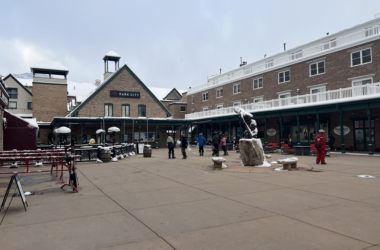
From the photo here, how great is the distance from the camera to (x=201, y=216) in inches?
213

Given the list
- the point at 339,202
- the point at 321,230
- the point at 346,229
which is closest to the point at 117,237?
the point at 321,230

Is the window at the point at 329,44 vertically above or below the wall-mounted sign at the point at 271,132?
above

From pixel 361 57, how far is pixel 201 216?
1008 inches

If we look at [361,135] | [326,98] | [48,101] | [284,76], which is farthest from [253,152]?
[48,101]

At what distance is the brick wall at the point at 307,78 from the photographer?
2419cm

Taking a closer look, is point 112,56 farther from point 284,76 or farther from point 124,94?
point 284,76

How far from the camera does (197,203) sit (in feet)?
21.1

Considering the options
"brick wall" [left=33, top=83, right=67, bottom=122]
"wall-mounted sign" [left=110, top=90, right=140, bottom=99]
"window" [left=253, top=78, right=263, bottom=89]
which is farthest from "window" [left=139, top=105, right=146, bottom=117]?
"window" [left=253, top=78, right=263, bottom=89]

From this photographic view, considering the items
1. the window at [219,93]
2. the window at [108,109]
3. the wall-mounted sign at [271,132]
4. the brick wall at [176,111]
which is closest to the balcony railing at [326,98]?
the wall-mounted sign at [271,132]

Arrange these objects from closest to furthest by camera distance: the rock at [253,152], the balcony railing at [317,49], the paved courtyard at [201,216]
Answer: the paved courtyard at [201,216] → the rock at [253,152] → the balcony railing at [317,49]

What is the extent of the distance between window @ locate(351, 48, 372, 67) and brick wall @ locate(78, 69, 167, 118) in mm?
25102

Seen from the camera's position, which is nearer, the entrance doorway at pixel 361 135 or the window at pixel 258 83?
the entrance doorway at pixel 361 135

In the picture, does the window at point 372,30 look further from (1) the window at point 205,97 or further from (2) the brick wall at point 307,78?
(1) the window at point 205,97

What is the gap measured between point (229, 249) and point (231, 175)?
683 cm
